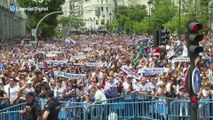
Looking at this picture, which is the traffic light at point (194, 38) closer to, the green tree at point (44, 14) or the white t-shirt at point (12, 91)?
the white t-shirt at point (12, 91)

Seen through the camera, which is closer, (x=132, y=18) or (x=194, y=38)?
(x=194, y=38)

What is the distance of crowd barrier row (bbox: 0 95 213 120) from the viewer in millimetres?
14734

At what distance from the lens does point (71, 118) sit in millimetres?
14969

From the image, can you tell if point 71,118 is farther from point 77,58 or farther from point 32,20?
point 32,20

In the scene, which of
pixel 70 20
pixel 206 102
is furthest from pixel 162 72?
pixel 70 20

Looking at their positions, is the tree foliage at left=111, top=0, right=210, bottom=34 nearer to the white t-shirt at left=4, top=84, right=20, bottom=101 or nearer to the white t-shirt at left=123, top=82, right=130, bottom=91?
the white t-shirt at left=123, top=82, right=130, bottom=91

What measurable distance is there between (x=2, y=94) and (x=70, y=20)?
17736 centimetres

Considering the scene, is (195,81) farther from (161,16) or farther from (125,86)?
(161,16)

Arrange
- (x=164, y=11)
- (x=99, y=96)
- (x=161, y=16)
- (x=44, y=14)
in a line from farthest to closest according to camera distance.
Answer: (x=161, y=16) < (x=164, y=11) < (x=44, y=14) < (x=99, y=96)

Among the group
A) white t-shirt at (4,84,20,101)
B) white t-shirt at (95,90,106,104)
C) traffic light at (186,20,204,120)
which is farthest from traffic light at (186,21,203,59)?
white t-shirt at (4,84,20,101)

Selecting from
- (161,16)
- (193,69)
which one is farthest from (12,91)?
(161,16)

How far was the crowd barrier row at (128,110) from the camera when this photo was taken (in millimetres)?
14734

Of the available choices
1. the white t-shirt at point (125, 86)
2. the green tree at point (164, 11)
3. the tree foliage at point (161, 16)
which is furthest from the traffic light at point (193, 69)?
the green tree at point (164, 11)

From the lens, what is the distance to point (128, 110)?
15648 millimetres
